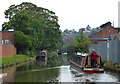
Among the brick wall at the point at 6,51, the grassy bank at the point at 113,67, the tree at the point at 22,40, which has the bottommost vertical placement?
the grassy bank at the point at 113,67

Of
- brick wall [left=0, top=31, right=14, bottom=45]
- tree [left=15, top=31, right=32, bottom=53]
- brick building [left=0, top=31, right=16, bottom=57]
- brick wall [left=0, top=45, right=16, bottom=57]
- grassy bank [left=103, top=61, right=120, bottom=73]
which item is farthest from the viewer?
brick wall [left=0, top=31, right=14, bottom=45]

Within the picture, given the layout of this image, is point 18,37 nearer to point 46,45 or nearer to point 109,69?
point 46,45

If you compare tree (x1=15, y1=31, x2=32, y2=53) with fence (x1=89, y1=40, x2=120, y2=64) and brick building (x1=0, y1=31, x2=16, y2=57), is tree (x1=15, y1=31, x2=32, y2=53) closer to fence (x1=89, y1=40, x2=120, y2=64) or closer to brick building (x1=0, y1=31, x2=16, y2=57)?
brick building (x1=0, y1=31, x2=16, y2=57)

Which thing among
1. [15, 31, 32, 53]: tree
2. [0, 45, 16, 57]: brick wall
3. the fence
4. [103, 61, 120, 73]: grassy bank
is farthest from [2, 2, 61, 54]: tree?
[103, 61, 120, 73]: grassy bank

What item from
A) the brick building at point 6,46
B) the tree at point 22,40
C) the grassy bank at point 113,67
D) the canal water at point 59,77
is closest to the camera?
the canal water at point 59,77

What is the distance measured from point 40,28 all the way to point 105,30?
2241 centimetres

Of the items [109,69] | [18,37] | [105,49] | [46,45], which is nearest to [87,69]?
[109,69]

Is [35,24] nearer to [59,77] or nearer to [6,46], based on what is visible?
[6,46]

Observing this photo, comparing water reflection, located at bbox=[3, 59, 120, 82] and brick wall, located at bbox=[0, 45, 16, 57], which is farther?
brick wall, located at bbox=[0, 45, 16, 57]

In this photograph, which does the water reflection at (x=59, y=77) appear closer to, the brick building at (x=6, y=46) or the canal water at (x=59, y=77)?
the canal water at (x=59, y=77)

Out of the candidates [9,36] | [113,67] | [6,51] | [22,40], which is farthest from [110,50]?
[9,36]

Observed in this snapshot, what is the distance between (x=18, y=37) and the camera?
81750 mm

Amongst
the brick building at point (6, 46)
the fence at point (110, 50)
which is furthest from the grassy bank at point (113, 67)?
the brick building at point (6, 46)

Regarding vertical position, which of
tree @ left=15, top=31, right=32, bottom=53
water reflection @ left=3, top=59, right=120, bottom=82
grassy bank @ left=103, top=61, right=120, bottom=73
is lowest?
water reflection @ left=3, top=59, right=120, bottom=82
